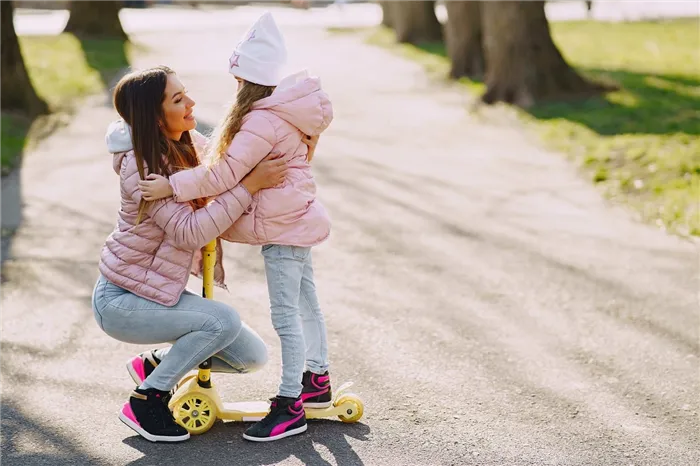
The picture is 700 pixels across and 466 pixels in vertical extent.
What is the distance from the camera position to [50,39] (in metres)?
20.4

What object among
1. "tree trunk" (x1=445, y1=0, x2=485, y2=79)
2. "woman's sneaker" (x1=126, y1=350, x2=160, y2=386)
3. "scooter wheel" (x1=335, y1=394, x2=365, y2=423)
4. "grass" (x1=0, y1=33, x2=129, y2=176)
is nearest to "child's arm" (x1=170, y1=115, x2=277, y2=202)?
"woman's sneaker" (x1=126, y1=350, x2=160, y2=386)

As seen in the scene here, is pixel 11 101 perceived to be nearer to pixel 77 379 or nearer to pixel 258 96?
pixel 77 379

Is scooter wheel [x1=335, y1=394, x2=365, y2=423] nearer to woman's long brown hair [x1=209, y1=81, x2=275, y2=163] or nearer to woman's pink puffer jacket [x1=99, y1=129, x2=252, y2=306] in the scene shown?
woman's pink puffer jacket [x1=99, y1=129, x2=252, y2=306]

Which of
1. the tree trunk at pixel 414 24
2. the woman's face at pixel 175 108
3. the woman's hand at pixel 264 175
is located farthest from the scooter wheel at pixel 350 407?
the tree trunk at pixel 414 24

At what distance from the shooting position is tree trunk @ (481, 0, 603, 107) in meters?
13.5

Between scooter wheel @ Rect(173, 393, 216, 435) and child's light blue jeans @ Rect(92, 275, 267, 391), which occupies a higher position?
child's light blue jeans @ Rect(92, 275, 267, 391)

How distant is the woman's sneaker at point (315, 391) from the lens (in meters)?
4.43

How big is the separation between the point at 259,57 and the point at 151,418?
1.49 metres

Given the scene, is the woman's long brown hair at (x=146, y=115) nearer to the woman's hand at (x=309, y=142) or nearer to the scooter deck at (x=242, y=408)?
the woman's hand at (x=309, y=142)

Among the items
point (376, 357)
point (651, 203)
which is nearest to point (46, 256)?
point (376, 357)

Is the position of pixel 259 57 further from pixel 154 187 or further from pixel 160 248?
pixel 160 248

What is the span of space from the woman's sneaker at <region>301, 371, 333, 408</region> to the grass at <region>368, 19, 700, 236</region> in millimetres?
4140

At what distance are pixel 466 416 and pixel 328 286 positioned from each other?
7.23 feet

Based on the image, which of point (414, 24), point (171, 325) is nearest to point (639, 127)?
point (171, 325)
